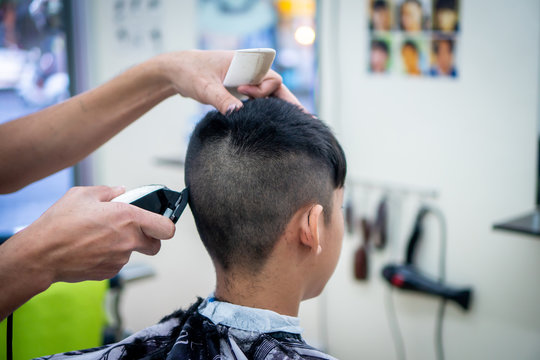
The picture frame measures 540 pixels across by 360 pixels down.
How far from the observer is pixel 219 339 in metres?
1.05

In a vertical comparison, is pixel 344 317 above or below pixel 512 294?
below

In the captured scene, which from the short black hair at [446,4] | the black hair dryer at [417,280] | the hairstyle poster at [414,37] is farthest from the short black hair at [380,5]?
the black hair dryer at [417,280]

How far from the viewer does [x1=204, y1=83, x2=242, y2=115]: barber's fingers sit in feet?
3.53

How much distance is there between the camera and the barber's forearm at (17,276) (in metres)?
0.85

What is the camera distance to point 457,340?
87.4 inches

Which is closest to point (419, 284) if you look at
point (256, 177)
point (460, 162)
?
point (460, 162)

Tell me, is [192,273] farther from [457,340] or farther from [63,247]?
[63,247]

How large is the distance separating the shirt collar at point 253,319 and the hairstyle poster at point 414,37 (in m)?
1.45

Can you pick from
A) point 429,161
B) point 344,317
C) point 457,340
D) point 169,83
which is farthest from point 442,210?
point 169,83

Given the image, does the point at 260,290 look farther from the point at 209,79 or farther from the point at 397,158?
the point at 397,158

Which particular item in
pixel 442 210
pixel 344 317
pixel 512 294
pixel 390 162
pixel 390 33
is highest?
pixel 390 33

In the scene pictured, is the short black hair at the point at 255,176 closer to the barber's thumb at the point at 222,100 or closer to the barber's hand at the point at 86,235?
the barber's thumb at the point at 222,100

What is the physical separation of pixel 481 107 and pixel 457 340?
997mm

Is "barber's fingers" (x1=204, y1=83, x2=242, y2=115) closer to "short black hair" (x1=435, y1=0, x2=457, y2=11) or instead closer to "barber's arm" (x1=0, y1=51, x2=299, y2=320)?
"barber's arm" (x1=0, y1=51, x2=299, y2=320)
